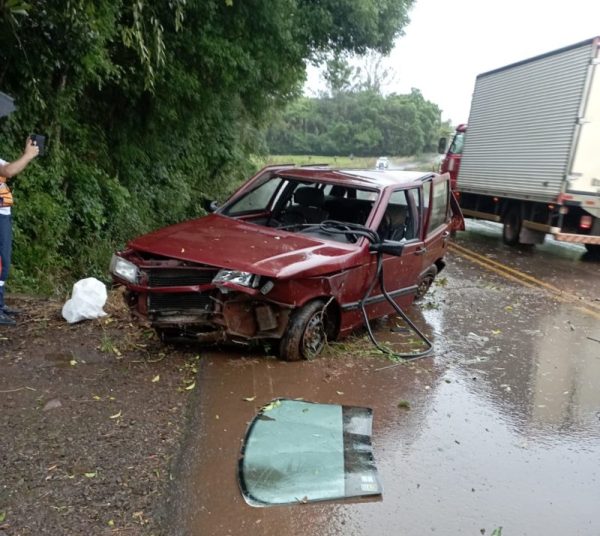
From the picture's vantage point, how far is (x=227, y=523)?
9.59 feet

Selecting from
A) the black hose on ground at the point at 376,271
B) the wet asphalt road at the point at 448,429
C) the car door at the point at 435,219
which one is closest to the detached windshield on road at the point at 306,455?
the wet asphalt road at the point at 448,429

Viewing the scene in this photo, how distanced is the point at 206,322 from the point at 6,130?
166 inches

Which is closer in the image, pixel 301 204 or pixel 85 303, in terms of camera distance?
pixel 85 303

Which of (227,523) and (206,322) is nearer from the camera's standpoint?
(227,523)

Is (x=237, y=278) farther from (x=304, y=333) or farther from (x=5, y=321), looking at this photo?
(x=5, y=321)

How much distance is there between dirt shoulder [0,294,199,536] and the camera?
2.89 meters

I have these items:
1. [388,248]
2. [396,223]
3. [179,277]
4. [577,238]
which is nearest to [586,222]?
[577,238]

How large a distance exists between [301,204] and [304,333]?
79.0 inches

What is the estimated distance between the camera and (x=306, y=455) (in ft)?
11.7

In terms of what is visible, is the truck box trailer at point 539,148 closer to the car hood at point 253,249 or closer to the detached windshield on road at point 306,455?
the car hood at point 253,249

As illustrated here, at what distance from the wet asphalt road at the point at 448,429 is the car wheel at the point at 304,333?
0.34 feet

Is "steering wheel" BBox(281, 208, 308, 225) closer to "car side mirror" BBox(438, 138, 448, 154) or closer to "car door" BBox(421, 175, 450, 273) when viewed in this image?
"car door" BBox(421, 175, 450, 273)

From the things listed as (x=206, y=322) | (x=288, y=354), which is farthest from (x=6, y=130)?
(x=288, y=354)

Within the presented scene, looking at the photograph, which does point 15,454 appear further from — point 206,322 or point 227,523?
point 206,322
